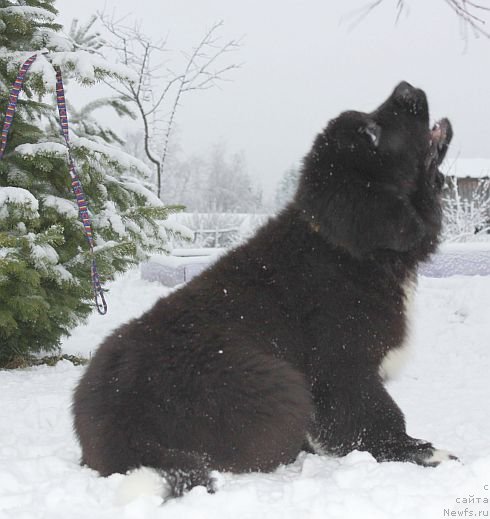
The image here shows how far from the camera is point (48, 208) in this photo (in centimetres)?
596

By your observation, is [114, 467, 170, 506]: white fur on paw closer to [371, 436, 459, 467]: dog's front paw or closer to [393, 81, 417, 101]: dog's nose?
[371, 436, 459, 467]: dog's front paw

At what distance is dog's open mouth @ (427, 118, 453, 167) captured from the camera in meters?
3.48

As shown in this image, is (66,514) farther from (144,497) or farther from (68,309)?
(68,309)

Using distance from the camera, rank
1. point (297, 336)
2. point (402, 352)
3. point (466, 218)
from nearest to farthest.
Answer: point (297, 336)
point (402, 352)
point (466, 218)

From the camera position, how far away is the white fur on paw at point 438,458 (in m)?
2.86

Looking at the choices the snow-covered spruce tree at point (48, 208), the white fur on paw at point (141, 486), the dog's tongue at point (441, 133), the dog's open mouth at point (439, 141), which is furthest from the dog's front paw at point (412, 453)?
the snow-covered spruce tree at point (48, 208)

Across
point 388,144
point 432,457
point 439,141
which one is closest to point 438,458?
point 432,457

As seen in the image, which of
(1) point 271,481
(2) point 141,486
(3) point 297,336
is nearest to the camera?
(2) point 141,486

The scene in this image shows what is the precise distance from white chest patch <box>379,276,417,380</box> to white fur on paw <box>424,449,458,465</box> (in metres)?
0.48

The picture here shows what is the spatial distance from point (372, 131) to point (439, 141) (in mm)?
528

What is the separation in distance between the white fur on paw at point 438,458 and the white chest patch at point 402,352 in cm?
48

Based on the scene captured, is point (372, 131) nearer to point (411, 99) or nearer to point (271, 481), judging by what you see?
point (411, 99)

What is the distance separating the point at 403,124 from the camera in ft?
11.1

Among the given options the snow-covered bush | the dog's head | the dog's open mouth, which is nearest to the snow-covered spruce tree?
the dog's head
